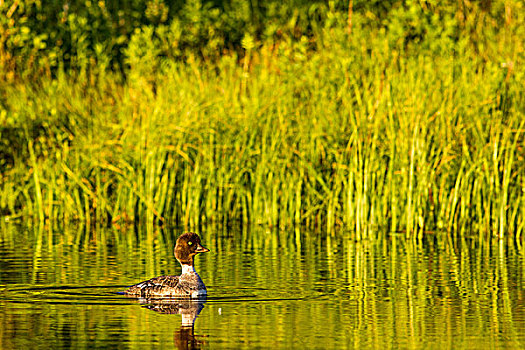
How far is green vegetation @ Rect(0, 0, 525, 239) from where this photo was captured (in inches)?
662

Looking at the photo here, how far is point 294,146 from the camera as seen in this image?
17.6 m

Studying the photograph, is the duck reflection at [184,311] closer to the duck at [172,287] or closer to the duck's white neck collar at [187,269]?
the duck at [172,287]

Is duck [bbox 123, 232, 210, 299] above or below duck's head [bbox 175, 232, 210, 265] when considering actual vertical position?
below

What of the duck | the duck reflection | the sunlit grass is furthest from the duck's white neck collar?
the sunlit grass

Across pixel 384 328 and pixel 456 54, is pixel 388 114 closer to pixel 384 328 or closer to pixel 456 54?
pixel 456 54

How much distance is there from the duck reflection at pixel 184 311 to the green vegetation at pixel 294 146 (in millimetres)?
5809

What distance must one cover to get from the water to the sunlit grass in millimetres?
742

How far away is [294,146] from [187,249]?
232 inches

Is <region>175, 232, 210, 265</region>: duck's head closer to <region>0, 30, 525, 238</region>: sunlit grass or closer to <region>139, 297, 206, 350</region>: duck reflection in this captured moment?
<region>139, 297, 206, 350</region>: duck reflection

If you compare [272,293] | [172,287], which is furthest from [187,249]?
[272,293]

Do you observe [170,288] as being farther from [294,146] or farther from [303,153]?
[294,146]

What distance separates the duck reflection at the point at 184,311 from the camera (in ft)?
30.2

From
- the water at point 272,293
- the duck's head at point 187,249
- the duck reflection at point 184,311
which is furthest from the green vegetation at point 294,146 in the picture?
the duck reflection at point 184,311

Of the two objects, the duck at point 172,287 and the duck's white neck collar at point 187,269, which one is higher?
the duck's white neck collar at point 187,269
